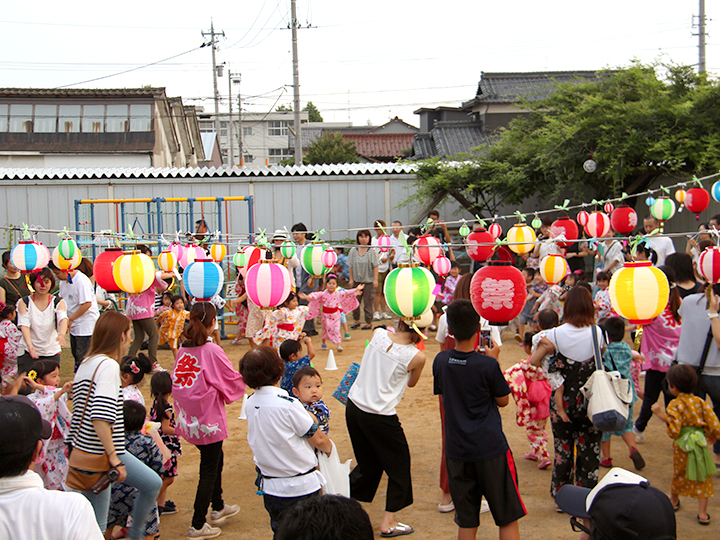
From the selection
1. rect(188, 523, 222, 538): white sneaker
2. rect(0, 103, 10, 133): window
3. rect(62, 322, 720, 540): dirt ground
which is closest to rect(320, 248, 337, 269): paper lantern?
rect(62, 322, 720, 540): dirt ground

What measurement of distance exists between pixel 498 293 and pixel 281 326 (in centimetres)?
367

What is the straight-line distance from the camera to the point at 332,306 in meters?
9.34

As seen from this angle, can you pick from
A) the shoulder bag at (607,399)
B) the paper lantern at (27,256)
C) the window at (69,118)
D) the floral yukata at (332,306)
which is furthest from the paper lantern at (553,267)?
the window at (69,118)

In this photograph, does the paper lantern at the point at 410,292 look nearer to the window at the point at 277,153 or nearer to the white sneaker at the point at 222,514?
the white sneaker at the point at 222,514

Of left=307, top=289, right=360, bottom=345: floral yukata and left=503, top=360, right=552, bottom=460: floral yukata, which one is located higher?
left=307, top=289, right=360, bottom=345: floral yukata

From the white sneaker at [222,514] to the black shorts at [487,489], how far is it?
179 cm

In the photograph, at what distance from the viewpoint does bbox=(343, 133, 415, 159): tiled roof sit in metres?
33.1

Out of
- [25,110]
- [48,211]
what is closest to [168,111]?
[25,110]

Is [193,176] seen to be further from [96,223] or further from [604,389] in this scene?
[604,389]

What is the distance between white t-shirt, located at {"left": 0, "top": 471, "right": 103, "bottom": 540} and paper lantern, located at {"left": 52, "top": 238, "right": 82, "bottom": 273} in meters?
5.50

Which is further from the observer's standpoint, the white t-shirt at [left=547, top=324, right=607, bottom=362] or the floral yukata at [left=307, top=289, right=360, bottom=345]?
the floral yukata at [left=307, top=289, right=360, bottom=345]

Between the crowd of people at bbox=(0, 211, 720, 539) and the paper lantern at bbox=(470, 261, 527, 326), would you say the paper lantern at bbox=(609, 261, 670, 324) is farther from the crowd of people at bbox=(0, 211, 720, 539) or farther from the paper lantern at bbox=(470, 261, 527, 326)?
the paper lantern at bbox=(470, 261, 527, 326)

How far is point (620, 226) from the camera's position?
7.37 m

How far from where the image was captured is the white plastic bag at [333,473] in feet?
10.8
